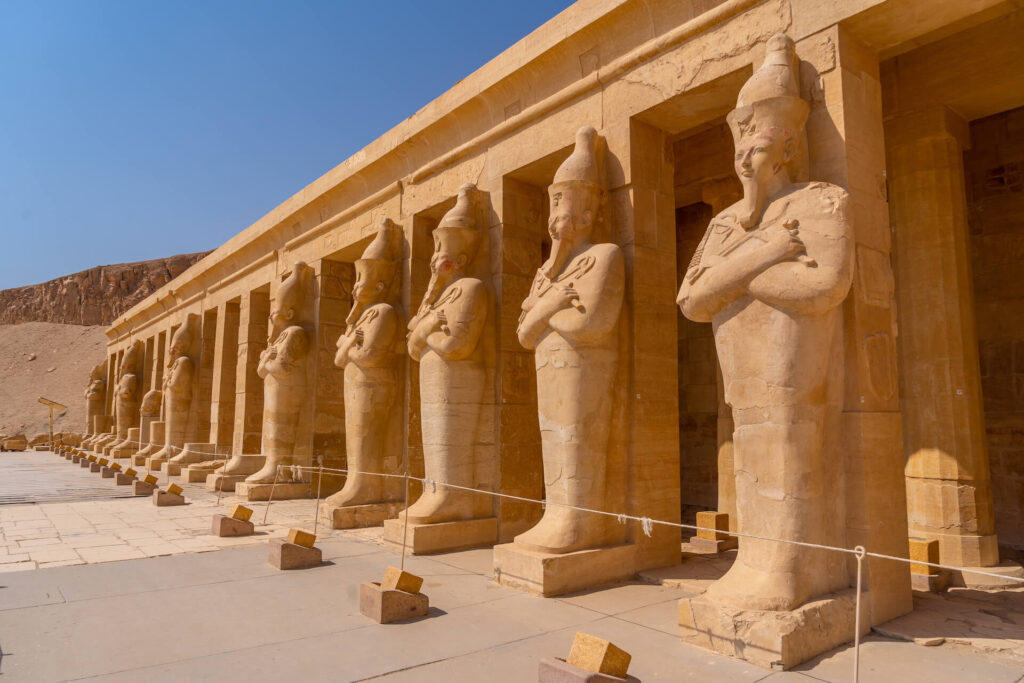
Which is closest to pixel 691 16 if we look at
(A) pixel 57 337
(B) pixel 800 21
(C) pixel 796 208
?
(B) pixel 800 21

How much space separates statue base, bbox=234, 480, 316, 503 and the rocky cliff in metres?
51.8

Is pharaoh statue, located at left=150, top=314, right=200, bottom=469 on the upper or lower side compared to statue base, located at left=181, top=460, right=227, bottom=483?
upper

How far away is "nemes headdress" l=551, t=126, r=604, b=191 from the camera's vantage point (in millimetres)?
5297

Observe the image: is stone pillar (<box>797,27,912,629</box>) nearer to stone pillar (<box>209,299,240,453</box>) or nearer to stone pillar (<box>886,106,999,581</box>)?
stone pillar (<box>886,106,999,581</box>)

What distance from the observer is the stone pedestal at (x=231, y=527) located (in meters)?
6.96

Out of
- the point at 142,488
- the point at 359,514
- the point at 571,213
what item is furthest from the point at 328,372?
the point at 571,213

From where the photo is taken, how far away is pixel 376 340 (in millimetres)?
7656

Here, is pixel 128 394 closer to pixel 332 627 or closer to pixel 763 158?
pixel 332 627

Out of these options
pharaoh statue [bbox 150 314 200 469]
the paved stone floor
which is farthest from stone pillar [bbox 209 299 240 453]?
the paved stone floor

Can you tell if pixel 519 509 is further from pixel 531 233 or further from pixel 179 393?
pixel 179 393

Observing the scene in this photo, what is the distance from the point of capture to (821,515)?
12.1 feet

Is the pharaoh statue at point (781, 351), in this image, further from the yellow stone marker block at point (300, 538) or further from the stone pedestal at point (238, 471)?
the stone pedestal at point (238, 471)

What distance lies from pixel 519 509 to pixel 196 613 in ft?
10.3

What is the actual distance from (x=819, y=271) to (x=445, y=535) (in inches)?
160
